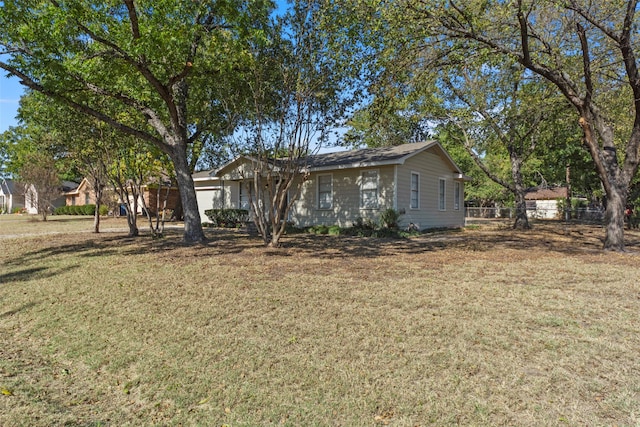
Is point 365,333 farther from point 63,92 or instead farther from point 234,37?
point 63,92

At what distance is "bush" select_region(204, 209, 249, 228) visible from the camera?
62.5 feet

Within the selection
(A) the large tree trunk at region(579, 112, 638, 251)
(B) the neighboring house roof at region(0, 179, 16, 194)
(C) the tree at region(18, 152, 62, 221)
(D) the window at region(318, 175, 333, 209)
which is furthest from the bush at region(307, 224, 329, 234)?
(B) the neighboring house roof at region(0, 179, 16, 194)

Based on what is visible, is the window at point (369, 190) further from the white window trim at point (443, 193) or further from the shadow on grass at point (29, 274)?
the shadow on grass at point (29, 274)

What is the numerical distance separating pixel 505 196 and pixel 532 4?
3356 centimetres

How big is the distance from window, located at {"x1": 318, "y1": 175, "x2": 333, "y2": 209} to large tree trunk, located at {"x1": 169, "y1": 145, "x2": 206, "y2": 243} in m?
6.67

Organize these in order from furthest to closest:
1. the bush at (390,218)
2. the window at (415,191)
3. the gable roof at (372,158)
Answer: the window at (415,191) → the gable roof at (372,158) → the bush at (390,218)


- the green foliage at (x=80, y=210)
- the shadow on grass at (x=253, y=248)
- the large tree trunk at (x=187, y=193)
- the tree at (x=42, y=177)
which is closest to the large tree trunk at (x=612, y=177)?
the shadow on grass at (x=253, y=248)

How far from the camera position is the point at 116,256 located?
933cm

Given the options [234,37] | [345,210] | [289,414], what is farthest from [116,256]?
[345,210]

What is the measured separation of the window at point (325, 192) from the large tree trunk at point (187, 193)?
6.67 meters

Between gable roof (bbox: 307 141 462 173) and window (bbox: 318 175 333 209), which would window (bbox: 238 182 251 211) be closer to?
gable roof (bbox: 307 141 462 173)

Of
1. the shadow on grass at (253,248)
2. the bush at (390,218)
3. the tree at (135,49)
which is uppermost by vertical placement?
the tree at (135,49)

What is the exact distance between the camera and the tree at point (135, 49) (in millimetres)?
8219

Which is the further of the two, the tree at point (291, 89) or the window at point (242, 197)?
the window at point (242, 197)
